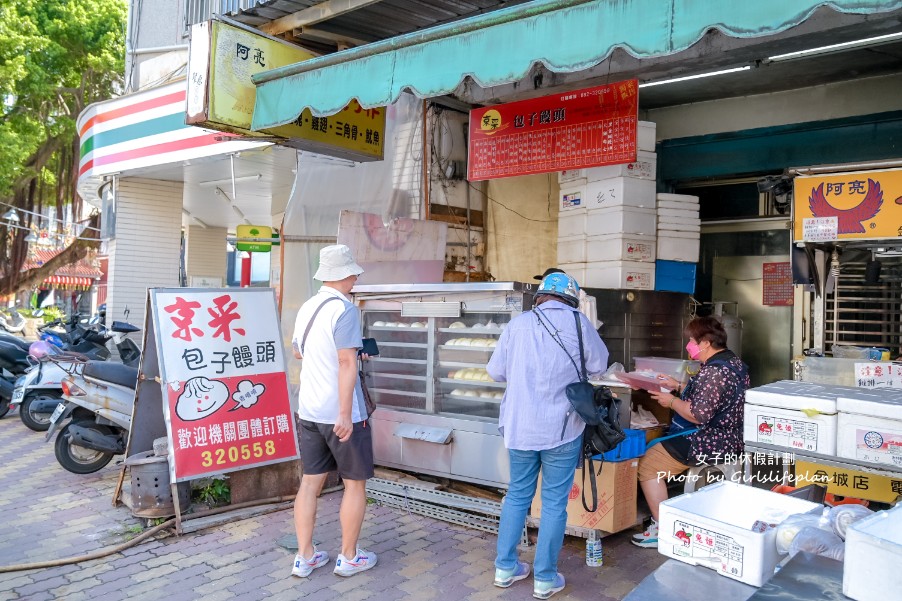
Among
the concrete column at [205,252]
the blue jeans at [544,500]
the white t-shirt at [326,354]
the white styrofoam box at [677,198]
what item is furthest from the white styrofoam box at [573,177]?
the concrete column at [205,252]

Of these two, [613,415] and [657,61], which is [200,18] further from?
[613,415]

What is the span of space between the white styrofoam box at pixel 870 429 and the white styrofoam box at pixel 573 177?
4055 mm

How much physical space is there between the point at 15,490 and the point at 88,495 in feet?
2.39

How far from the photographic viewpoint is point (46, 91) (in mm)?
16188

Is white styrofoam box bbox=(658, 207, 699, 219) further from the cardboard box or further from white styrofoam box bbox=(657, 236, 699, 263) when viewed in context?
the cardboard box

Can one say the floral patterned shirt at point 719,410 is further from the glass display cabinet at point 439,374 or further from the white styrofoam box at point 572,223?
the white styrofoam box at point 572,223

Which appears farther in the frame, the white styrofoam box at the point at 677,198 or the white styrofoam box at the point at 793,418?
the white styrofoam box at the point at 677,198

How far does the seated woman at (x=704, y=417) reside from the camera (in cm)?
474

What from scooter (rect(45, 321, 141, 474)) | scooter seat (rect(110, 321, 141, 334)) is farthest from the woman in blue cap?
scooter seat (rect(110, 321, 141, 334))

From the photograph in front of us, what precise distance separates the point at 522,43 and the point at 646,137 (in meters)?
3.25

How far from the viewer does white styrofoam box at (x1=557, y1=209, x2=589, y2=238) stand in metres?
6.95

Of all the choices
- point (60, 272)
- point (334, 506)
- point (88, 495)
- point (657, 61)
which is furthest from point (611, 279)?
point (60, 272)

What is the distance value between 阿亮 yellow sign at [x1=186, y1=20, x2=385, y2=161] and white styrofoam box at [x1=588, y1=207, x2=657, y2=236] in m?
2.62

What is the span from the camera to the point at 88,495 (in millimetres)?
6105
